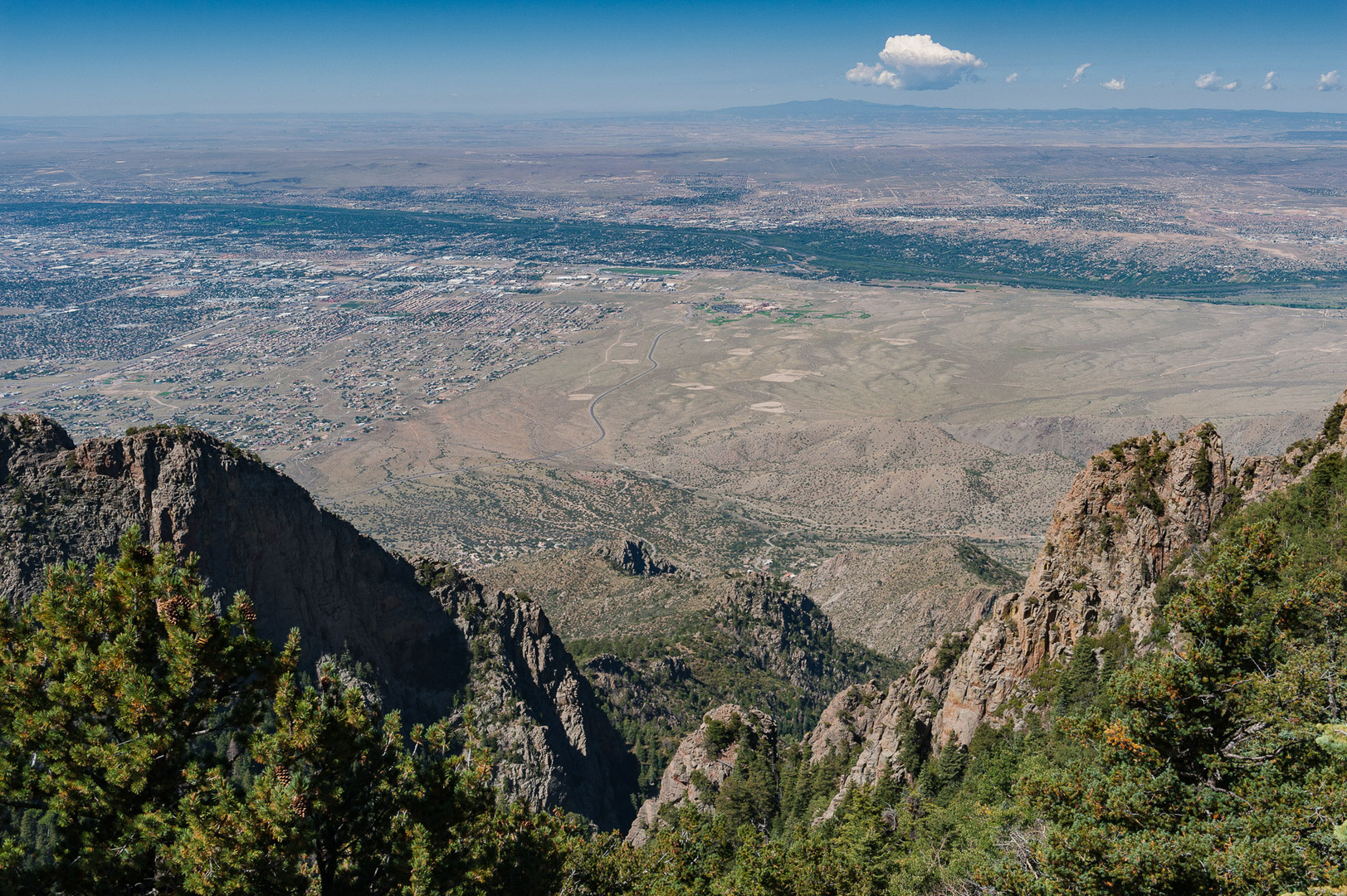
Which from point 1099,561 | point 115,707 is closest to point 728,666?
point 1099,561

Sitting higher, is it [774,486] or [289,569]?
[289,569]

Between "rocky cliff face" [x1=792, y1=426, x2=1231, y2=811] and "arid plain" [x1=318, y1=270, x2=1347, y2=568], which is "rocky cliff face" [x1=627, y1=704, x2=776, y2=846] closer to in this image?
"rocky cliff face" [x1=792, y1=426, x2=1231, y2=811]

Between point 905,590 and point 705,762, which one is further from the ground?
point 705,762

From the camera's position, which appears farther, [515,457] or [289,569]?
[515,457]

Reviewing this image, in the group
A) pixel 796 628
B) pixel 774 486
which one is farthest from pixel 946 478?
pixel 796 628

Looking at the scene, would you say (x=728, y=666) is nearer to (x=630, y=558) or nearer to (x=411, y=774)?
(x=630, y=558)

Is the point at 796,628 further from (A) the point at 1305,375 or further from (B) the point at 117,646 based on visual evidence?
(A) the point at 1305,375

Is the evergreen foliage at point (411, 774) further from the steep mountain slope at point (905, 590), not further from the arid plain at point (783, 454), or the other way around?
the arid plain at point (783, 454)
